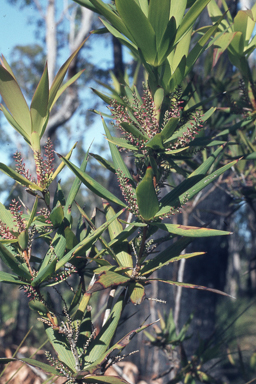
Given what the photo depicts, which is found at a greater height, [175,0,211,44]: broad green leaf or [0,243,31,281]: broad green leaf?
[175,0,211,44]: broad green leaf

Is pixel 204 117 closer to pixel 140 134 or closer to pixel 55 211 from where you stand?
pixel 140 134

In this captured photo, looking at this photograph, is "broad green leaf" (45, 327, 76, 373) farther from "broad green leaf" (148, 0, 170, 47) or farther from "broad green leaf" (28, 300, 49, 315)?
"broad green leaf" (148, 0, 170, 47)

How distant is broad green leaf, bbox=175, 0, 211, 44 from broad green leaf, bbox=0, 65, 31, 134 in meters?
0.30

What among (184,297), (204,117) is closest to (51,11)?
(184,297)

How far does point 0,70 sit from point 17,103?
0.06m

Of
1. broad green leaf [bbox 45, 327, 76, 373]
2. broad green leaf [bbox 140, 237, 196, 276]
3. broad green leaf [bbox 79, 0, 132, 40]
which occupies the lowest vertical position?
broad green leaf [bbox 45, 327, 76, 373]

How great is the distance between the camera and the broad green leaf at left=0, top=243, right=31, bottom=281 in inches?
18.6

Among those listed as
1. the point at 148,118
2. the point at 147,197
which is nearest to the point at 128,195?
the point at 147,197

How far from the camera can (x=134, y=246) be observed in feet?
2.23

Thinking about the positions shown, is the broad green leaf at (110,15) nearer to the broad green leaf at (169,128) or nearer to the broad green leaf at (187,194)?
the broad green leaf at (169,128)

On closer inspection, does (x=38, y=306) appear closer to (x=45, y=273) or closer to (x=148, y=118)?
(x=45, y=273)

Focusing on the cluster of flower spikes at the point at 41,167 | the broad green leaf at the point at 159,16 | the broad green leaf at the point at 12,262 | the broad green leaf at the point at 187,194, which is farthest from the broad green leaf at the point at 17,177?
the broad green leaf at the point at 159,16

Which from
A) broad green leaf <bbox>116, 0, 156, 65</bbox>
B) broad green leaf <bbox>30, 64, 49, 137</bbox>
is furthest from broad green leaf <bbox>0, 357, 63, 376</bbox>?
broad green leaf <bbox>116, 0, 156, 65</bbox>

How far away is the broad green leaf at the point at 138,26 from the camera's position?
1.63ft
